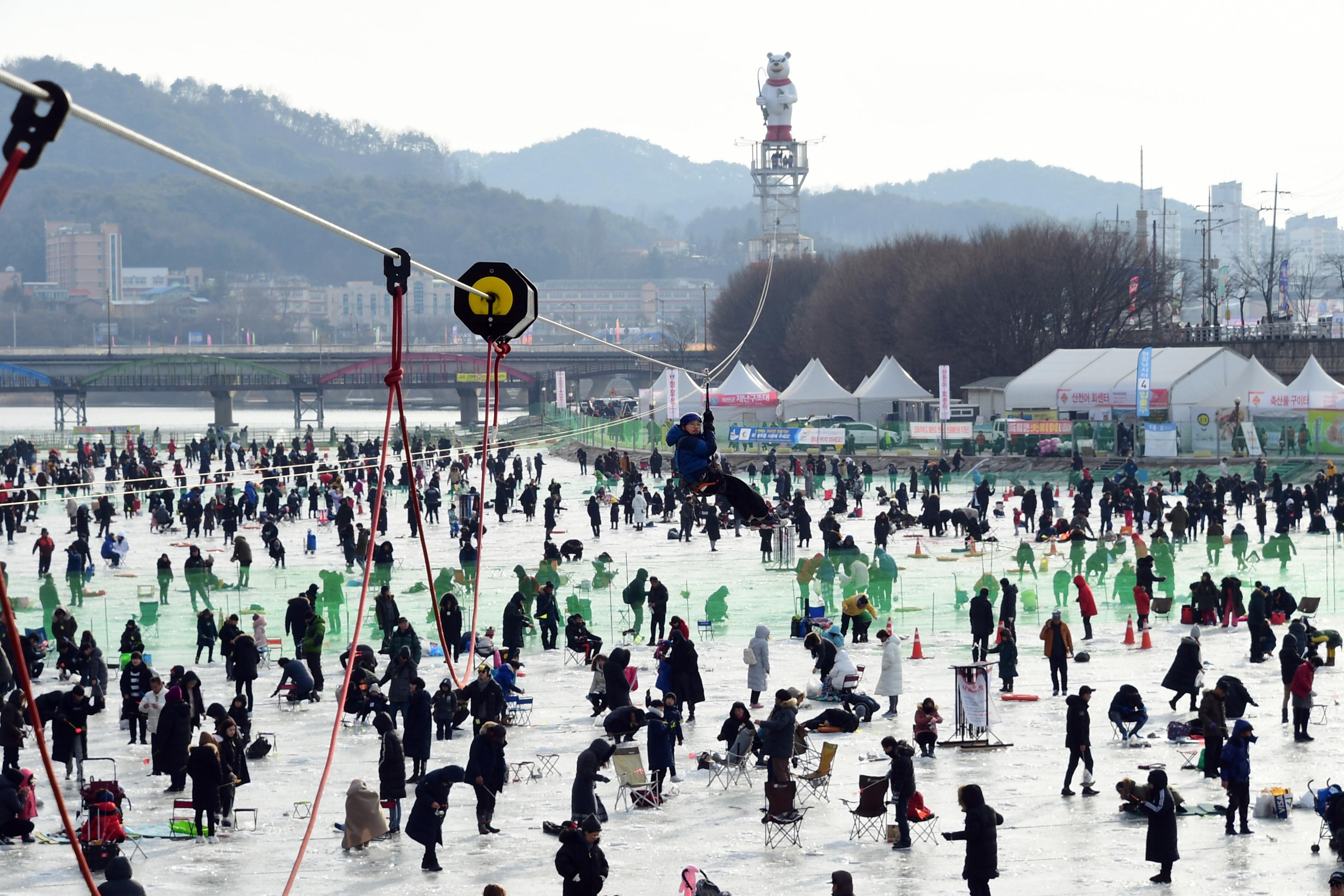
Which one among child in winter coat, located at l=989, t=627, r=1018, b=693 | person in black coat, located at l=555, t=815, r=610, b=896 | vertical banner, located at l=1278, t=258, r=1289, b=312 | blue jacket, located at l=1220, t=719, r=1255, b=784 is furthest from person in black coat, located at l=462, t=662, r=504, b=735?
vertical banner, located at l=1278, t=258, r=1289, b=312

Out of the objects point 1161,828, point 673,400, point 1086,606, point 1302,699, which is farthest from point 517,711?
point 673,400

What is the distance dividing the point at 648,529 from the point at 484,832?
23.9 metres

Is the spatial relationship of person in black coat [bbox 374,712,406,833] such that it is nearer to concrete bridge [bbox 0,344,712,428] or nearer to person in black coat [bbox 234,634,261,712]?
person in black coat [bbox 234,634,261,712]

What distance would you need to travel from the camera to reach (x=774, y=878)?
1189 cm

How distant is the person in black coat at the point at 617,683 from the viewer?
16375 millimetres

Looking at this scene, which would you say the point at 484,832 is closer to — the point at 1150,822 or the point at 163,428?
the point at 1150,822

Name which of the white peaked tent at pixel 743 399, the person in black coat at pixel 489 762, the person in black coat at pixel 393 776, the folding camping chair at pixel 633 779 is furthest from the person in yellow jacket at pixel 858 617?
the white peaked tent at pixel 743 399

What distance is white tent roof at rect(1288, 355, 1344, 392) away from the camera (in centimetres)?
4400

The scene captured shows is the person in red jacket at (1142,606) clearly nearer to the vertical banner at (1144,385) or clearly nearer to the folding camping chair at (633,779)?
the folding camping chair at (633,779)

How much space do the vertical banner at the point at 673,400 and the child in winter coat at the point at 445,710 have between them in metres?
31.6

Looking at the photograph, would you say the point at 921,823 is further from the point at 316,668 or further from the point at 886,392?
the point at 886,392

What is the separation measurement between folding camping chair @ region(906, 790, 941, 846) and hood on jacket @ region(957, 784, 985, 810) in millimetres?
1886

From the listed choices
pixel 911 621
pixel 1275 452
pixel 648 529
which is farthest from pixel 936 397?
pixel 911 621

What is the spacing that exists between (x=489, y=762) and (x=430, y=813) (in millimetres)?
1450
